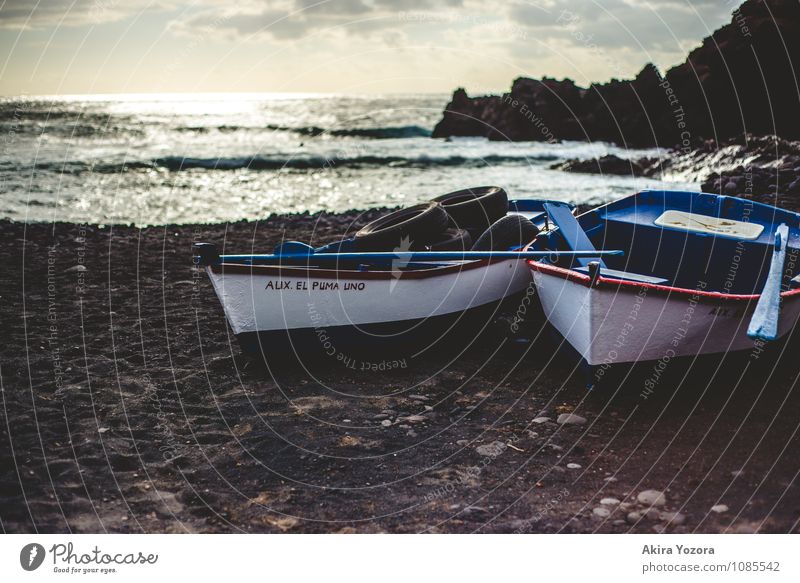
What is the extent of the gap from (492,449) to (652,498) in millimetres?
1377

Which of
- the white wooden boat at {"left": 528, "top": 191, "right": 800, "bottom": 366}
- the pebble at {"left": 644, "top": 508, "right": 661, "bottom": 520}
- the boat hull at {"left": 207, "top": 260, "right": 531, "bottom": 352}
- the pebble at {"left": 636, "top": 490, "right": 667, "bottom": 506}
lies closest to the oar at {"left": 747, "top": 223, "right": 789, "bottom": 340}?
the white wooden boat at {"left": 528, "top": 191, "right": 800, "bottom": 366}

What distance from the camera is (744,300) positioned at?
6.15 metres

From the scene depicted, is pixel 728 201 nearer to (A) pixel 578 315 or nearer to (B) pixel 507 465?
(A) pixel 578 315

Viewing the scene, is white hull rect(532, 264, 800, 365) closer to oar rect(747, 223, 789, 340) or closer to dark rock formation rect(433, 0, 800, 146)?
oar rect(747, 223, 789, 340)

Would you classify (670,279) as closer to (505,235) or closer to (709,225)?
(709,225)

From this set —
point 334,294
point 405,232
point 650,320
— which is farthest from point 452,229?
point 650,320

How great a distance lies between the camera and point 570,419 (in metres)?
6.23

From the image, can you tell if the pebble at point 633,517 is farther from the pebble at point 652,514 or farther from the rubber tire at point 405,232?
the rubber tire at point 405,232

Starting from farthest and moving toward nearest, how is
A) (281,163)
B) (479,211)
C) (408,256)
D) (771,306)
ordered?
(281,163) → (479,211) → (408,256) → (771,306)

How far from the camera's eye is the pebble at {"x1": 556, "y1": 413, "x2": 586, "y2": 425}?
617cm

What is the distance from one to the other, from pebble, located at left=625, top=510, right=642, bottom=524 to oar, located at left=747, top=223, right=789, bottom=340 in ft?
5.54

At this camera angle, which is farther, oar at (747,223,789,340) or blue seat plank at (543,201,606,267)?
blue seat plank at (543,201,606,267)

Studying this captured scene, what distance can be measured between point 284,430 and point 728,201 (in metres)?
6.53
